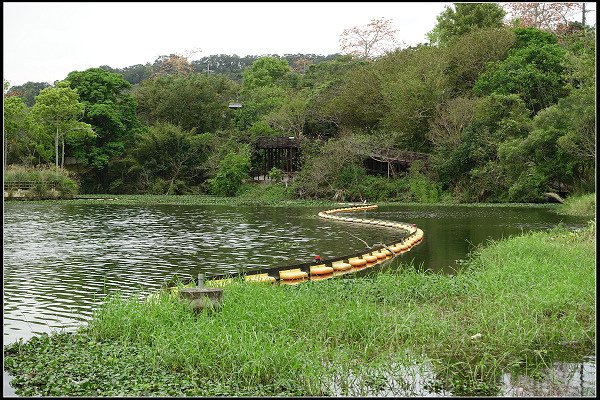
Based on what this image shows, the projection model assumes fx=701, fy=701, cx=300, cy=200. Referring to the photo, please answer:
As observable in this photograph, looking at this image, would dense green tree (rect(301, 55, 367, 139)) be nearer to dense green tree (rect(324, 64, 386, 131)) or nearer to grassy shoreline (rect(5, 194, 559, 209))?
dense green tree (rect(324, 64, 386, 131))

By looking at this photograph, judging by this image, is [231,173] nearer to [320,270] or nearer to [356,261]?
[356,261]

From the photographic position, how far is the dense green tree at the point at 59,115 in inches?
1606

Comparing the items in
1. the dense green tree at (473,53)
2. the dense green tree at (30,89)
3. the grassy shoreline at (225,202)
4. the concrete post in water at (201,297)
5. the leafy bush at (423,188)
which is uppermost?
the dense green tree at (30,89)

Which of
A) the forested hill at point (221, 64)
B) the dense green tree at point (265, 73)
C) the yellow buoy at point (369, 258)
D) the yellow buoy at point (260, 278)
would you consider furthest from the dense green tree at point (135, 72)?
the yellow buoy at point (260, 278)

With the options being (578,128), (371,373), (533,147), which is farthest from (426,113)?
(371,373)

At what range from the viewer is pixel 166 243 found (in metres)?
17.6

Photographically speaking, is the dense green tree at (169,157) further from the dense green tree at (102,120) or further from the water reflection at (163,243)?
the water reflection at (163,243)

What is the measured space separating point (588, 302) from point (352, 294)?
2.98 m

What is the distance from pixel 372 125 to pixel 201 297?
34.3 metres

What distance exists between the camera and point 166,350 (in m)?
6.68

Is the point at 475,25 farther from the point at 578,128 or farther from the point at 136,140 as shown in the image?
the point at 136,140

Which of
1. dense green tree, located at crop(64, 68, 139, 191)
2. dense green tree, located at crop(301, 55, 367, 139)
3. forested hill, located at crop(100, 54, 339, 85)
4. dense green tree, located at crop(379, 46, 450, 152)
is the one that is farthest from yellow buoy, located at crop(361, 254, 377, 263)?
forested hill, located at crop(100, 54, 339, 85)

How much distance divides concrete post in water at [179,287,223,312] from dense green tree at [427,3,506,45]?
3740 cm

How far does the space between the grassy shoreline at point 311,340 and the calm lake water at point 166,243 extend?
1.40 m
